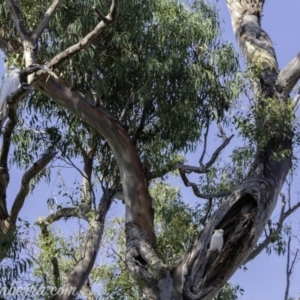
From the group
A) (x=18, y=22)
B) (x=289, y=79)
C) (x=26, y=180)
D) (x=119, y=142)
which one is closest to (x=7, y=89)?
(x=18, y=22)

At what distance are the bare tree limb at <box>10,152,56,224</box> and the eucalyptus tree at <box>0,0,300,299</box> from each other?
0.01 meters

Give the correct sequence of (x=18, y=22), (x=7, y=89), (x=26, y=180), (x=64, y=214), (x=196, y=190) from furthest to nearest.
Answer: (x=64, y=214) → (x=196, y=190) → (x=26, y=180) → (x=18, y=22) → (x=7, y=89)

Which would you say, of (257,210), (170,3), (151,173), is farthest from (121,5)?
(257,210)

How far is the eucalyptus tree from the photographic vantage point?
304 inches

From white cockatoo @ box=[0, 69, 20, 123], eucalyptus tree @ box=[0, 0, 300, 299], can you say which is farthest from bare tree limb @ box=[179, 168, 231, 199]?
white cockatoo @ box=[0, 69, 20, 123]

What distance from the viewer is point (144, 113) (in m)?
8.97

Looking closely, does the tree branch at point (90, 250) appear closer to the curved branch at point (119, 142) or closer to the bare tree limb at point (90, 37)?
the curved branch at point (119, 142)

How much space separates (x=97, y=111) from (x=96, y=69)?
0.77 metres

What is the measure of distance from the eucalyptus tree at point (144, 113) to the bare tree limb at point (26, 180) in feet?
0.04

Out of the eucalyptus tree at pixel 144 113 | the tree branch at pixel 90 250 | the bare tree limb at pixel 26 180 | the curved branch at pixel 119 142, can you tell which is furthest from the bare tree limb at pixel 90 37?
the tree branch at pixel 90 250

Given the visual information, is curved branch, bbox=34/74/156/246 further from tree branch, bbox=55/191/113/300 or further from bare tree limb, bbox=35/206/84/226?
bare tree limb, bbox=35/206/84/226

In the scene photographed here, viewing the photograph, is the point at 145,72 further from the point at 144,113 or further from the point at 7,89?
the point at 7,89

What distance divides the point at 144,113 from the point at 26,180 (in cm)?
164

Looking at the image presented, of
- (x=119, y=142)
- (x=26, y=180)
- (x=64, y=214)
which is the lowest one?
(x=26, y=180)
